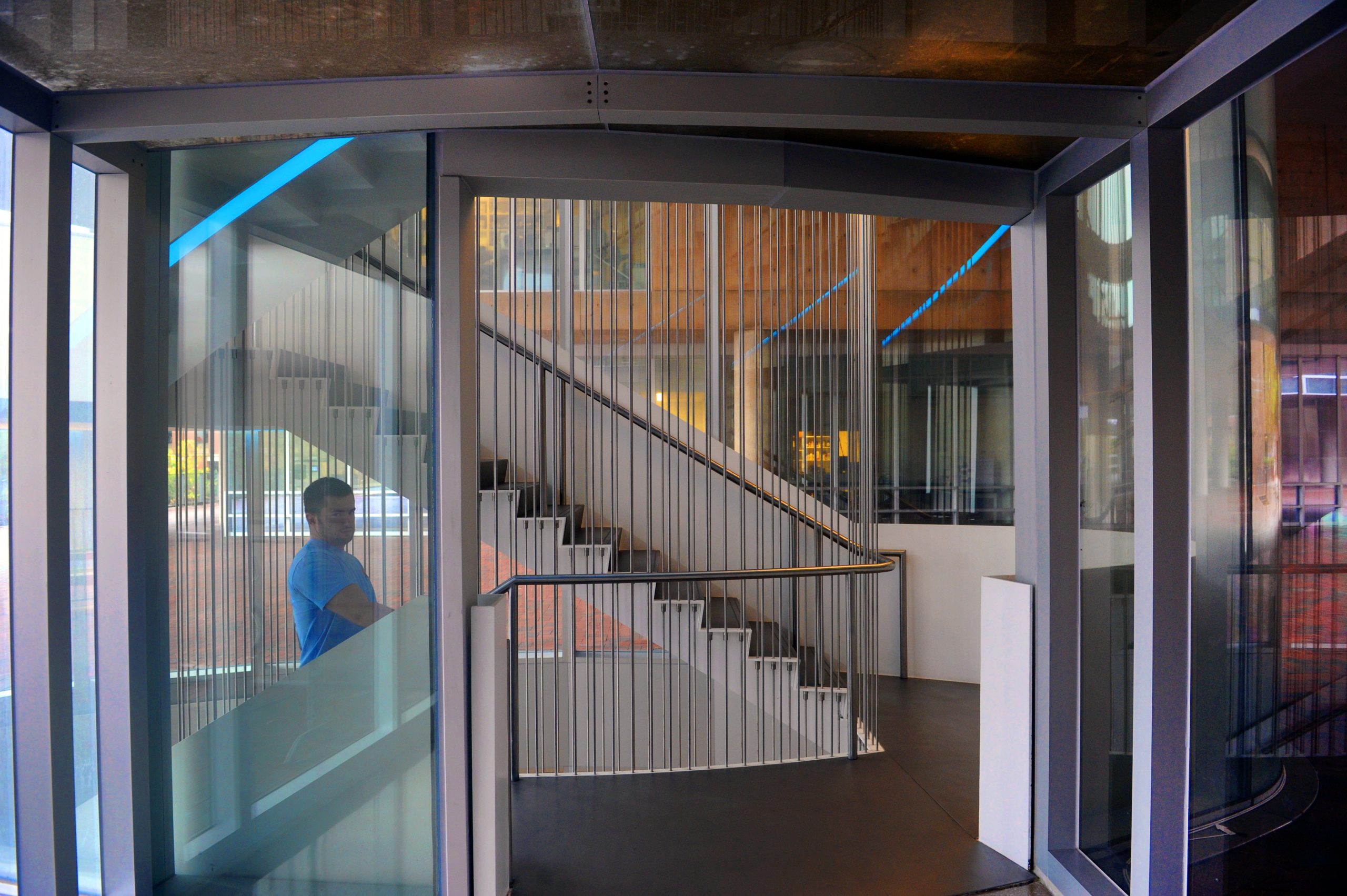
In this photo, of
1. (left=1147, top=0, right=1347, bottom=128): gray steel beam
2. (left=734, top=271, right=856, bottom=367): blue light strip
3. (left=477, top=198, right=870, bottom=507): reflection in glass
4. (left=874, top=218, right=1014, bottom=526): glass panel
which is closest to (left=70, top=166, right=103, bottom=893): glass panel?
(left=477, top=198, right=870, bottom=507): reflection in glass

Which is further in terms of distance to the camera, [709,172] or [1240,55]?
[709,172]

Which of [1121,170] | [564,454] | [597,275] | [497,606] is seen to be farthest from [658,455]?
[1121,170]

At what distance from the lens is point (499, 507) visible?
484cm

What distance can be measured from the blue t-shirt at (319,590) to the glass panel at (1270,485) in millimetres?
2244

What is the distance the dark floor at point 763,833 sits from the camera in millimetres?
2852

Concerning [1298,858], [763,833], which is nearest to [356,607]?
[763,833]

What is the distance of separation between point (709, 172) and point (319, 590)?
1610 millimetres

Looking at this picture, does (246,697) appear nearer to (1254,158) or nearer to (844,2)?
(844,2)

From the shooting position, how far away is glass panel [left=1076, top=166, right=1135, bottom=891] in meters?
2.65

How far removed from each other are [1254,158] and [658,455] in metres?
→ 3.57

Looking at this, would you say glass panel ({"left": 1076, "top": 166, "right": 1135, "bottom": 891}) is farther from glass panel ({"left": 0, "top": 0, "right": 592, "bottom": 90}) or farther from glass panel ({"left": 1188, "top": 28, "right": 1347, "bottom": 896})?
glass panel ({"left": 0, "top": 0, "right": 592, "bottom": 90})

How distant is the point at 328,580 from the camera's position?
240cm

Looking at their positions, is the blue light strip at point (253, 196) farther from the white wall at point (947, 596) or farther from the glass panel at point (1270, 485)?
the white wall at point (947, 596)

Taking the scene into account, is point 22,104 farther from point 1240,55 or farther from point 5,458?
point 1240,55
